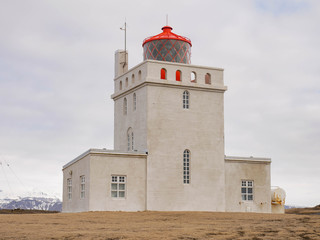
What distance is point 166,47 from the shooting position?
4059 cm

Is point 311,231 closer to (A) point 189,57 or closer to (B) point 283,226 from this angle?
(B) point 283,226

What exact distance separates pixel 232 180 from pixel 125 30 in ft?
46.1

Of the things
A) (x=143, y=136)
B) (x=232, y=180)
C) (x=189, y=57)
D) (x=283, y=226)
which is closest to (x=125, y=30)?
(x=189, y=57)

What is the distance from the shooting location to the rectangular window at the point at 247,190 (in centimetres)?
4159

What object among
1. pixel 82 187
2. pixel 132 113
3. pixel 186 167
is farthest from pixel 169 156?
pixel 82 187

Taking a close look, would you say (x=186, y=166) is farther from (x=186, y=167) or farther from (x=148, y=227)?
(x=148, y=227)

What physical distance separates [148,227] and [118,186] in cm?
1131

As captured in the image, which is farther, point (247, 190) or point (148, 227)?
point (247, 190)

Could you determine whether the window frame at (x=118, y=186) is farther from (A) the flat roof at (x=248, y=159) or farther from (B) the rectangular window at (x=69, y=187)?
(A) the flat roof at (x=248, y=159)

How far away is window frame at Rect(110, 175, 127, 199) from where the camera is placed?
3728cm

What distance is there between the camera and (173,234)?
22.8m

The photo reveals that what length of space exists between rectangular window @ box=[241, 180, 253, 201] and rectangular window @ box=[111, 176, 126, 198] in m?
9.08

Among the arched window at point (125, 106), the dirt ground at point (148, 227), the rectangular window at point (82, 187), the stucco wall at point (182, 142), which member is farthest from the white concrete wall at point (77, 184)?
the arched window at point (125, 106)

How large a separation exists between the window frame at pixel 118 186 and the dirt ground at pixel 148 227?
3271mm
